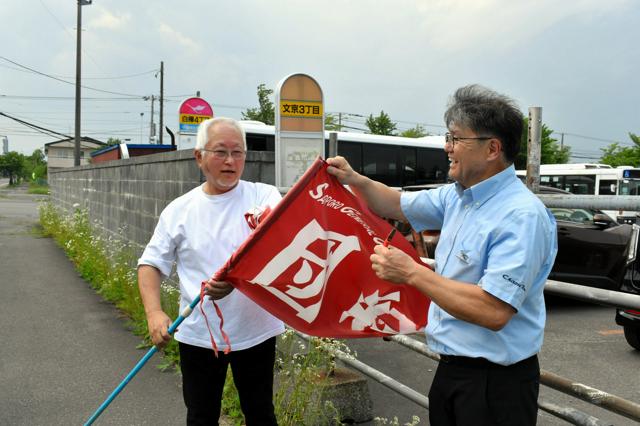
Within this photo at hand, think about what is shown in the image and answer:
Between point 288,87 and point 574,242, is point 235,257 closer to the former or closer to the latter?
point 288,87

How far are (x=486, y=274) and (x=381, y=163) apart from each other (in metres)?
16.4

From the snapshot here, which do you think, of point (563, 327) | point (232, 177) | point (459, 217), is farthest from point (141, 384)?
point (563, 327)

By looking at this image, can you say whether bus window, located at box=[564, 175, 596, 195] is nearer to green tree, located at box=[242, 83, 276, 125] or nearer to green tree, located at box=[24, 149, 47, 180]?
green tree, located at box=[242, 83, 276, 125]

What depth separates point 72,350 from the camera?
220 inches

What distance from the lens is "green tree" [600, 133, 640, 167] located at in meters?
36.7

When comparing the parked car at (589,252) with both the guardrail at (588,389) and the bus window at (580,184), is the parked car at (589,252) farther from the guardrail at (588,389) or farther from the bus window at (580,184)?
the bus window at (580,184)

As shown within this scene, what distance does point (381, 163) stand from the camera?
707 inches

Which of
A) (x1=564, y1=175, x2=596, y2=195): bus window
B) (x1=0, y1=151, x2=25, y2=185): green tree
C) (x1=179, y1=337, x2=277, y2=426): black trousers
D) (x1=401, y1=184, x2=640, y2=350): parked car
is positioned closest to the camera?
(x1=179, y1=337, x2=277, y2=426): black trousers

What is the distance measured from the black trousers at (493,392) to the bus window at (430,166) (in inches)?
677

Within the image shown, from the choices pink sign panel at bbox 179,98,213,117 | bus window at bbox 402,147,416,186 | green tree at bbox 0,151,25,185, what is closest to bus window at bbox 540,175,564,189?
bus window at bbox 402,147,416,186

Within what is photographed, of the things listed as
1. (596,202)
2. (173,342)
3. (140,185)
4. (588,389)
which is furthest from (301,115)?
(588,389)

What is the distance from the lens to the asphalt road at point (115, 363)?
413 cm

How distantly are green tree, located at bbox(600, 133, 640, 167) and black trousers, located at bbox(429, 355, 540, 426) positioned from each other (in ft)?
129

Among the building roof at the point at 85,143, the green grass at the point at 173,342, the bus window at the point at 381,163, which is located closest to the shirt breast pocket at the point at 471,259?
the green grass at the point at 173,342
